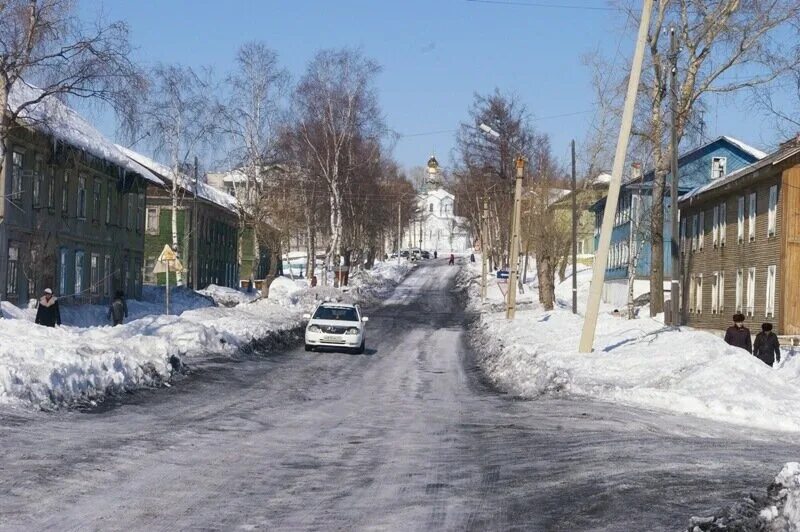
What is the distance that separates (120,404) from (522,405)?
6845mm

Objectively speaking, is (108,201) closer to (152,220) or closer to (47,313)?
(152,220)

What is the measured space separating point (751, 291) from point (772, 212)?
13.3 ft

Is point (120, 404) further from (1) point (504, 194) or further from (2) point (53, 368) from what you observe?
(1) point (504, 194)

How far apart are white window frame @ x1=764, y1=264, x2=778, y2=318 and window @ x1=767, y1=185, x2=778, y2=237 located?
3.99ft

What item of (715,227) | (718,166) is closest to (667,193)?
(718,166)

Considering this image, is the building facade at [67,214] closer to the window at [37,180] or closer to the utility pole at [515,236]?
the window at [37,180]

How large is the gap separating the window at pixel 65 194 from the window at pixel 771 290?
87.0 feet

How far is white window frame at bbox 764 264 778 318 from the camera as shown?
126ft

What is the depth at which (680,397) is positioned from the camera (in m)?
18.8

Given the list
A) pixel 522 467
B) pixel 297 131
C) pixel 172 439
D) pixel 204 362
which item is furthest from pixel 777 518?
pixel 297 131

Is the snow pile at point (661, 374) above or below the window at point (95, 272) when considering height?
below

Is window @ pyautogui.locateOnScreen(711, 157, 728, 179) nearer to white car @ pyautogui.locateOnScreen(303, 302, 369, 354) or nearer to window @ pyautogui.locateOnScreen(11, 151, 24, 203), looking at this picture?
white car @ pyautogui.locateOnScreen(303, 302, 369, 354)

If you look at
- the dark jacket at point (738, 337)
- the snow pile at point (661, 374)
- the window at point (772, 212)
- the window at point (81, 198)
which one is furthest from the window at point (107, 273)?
the dark jacket at point (738, 337)

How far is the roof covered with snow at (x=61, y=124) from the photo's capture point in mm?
27031
